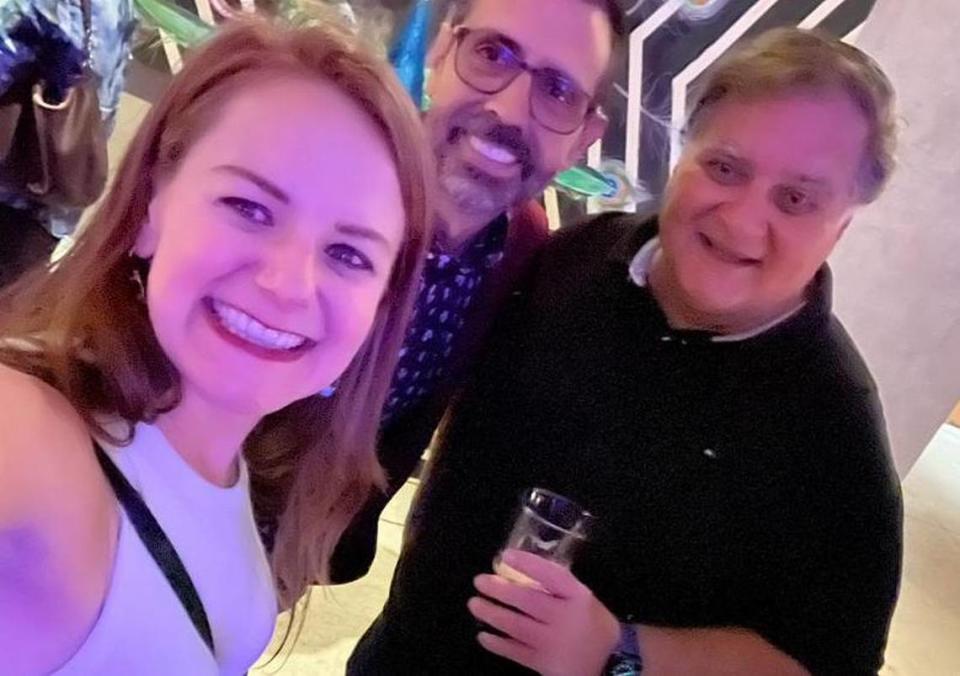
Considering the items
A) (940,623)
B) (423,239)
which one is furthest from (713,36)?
(940,623)

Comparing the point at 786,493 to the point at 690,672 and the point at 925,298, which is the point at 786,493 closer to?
the point at 690,672

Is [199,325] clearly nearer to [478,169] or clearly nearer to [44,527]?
[44,527]

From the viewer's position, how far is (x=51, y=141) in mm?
1552

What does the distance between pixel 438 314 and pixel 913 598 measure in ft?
8.72

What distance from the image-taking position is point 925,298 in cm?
234

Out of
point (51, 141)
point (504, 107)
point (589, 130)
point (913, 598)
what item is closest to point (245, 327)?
point (504, 107)

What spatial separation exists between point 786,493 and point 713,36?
1.37m

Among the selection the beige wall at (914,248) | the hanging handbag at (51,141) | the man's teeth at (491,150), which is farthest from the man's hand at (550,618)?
the beige wall at (914,248)

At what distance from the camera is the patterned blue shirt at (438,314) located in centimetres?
130

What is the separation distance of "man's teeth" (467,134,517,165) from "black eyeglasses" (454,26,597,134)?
64mm

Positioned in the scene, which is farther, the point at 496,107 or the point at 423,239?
the point at 496,107

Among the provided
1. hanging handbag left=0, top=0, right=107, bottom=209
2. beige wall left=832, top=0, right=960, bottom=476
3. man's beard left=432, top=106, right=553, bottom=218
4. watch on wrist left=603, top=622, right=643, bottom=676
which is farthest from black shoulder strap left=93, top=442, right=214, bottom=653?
beige wall left=832, top=0, right=960, bottom=476

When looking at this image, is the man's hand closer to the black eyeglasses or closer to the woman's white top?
the woman's white top

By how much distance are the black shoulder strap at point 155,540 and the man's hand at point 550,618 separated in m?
0.37
